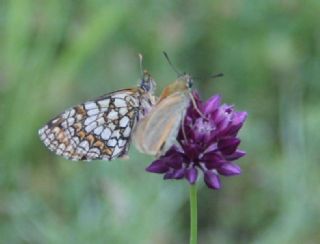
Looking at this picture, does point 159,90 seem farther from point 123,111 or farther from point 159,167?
point 159,167

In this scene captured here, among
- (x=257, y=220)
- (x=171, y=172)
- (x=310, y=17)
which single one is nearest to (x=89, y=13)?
(x=310, y=17)

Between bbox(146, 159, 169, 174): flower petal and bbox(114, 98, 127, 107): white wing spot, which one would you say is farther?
bbox(114, 98, 127, 107): white wing spot

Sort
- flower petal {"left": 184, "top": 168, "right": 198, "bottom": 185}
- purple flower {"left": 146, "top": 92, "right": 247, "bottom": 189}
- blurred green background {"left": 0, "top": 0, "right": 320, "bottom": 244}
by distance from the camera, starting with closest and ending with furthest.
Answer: flower petal {"left": 184, "top": 168, "right": 198, "bottom": 185}, purple flower {"left": 146, "top": 92, "right": 247, "bottom": 189}, blurred green background {"left": 0, "top": 0, "right": 320, "bottom": 244}

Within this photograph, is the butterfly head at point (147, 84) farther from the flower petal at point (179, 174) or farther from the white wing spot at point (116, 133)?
the flower petal at point (179, 174)

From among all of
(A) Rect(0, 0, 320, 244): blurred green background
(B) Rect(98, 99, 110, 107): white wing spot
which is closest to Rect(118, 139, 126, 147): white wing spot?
(B) Rect(98, 99, 110, 107): white wing spot

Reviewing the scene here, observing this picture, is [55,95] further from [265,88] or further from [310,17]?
→ [310,17]

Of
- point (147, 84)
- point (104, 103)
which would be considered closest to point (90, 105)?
point (104, 103)

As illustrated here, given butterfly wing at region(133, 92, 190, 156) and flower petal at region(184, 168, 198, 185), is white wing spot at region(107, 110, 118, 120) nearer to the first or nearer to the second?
A: butterfly wing at region(133, 92, 190, 156)
